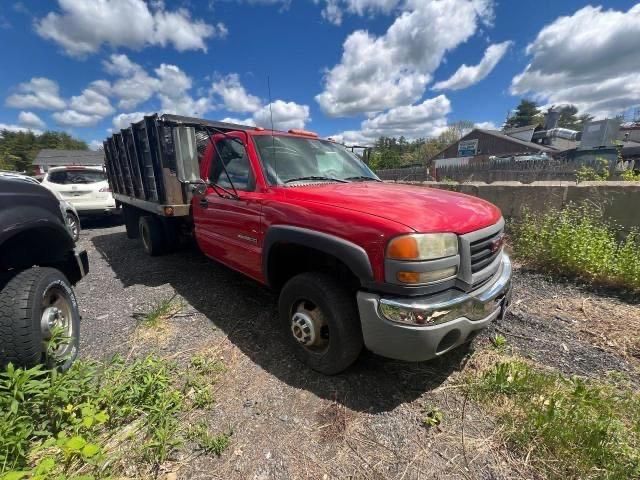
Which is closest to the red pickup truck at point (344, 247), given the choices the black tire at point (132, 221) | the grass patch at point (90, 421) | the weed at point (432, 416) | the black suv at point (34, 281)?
the weed at point (432, 416)

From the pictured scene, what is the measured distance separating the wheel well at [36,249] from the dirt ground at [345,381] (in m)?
0.86

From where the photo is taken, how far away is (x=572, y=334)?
280 centimetres

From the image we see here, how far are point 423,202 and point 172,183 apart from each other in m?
3.37

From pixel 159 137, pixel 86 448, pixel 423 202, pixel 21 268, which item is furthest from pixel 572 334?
pixel 159 137

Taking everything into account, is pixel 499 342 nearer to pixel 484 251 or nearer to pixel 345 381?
pixel 484 251

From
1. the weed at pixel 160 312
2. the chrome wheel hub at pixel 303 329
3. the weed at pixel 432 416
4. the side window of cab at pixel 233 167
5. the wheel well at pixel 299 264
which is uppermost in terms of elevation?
the side window of cab at pixel 233 167

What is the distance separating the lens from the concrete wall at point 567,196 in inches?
154

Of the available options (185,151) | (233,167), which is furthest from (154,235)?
(233,167)

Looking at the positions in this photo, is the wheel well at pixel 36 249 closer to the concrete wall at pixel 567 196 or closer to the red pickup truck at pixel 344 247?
the red pickup truck at pixel 344 247

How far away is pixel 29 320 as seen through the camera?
6.84ft

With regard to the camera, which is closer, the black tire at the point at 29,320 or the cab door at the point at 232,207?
the black tire at the point at 29,320

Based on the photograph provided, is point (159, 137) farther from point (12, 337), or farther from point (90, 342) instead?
point (12, 337)

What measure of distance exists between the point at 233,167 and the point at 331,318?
75.4 inches

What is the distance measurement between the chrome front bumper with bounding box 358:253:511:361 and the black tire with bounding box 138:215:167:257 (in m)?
4.28
